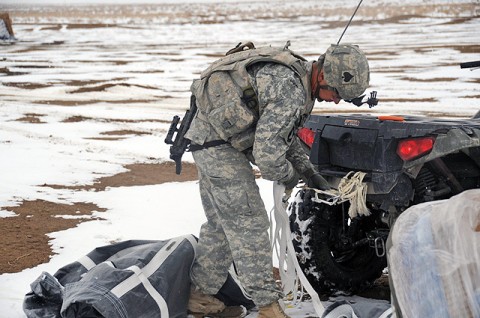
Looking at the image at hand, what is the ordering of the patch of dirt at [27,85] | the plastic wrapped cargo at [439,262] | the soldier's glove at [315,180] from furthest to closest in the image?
the patch of dirt at [27,85] < the soldier's glove at [315,180] < the plastic wrapped cargo at [439,262]

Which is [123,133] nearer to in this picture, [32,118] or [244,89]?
[32,118]

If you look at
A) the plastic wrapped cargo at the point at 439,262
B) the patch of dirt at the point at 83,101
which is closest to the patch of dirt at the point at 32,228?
the plastic wrapped cargo at the point at 439,262

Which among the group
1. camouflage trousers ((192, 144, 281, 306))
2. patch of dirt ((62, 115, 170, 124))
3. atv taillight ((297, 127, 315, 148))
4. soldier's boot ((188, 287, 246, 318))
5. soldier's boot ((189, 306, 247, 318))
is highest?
atv taillight ((297, 127, 315, 148))

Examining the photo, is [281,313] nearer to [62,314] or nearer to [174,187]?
[62,314]

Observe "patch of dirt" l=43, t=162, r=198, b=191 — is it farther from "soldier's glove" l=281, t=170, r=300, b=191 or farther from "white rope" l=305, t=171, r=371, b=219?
"white rope" l=305, t=171, r=371, b=219

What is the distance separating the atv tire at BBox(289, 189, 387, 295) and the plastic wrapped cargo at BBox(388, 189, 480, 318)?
69.3 inches

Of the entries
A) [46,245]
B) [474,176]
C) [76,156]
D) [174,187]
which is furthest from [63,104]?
[474,176]

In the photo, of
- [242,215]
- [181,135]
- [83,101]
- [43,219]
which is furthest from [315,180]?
[83,101]

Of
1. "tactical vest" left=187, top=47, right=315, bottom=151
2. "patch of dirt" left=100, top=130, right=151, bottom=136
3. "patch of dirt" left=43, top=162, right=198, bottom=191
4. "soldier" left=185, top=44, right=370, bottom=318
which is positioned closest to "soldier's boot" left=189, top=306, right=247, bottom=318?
"soldier" left=185, top=44, right=370, bottom=318

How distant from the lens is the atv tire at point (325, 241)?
173 inches

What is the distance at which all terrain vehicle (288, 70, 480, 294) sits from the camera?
3771 mm

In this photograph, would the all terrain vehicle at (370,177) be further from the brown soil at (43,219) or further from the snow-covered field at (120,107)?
the brown soil at (43,219)

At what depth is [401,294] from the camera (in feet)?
8.13

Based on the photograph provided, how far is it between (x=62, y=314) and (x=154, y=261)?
0.60 m
